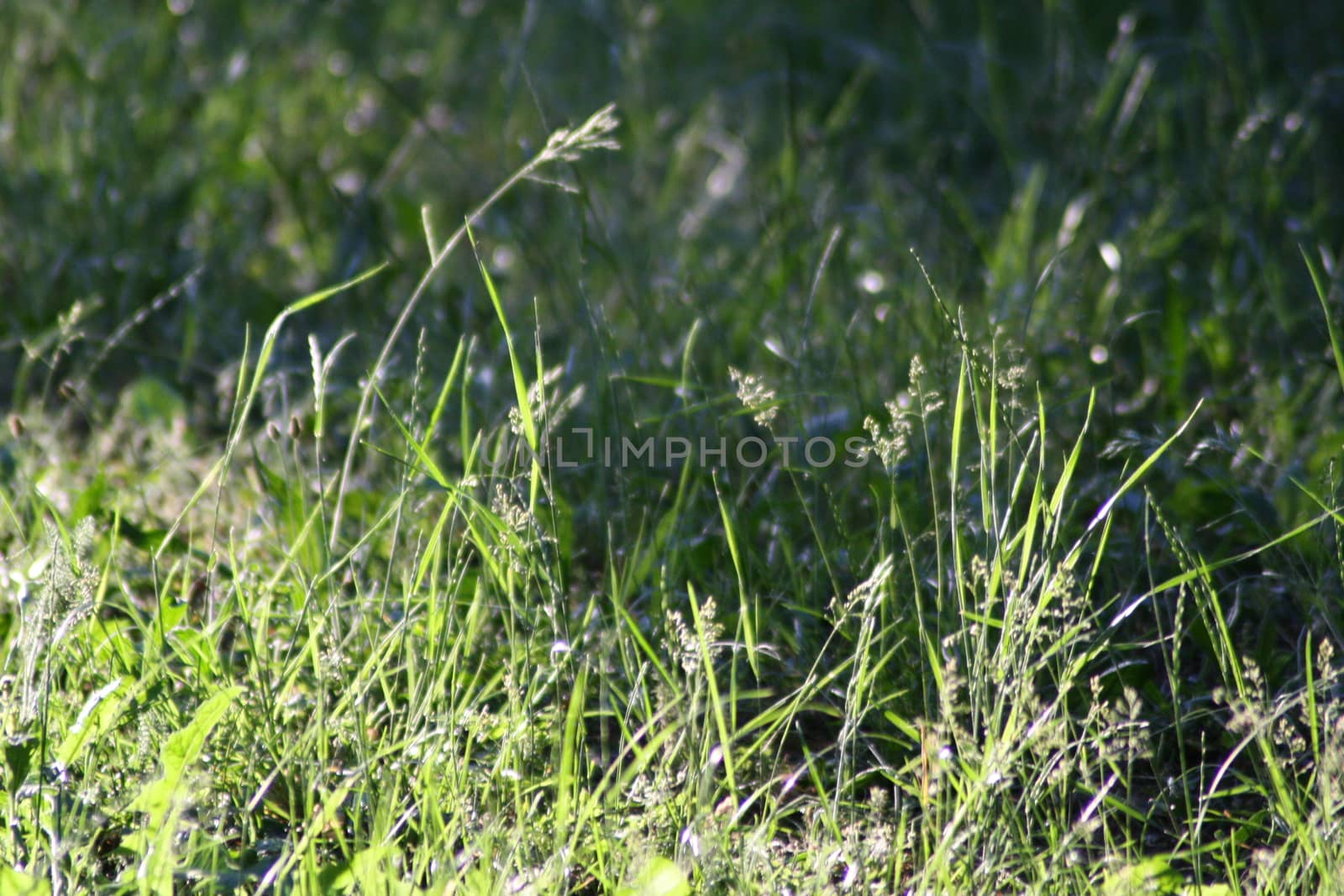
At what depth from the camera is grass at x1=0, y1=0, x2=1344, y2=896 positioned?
1.13 meters

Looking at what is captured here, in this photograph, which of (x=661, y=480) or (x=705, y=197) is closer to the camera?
(x=661, y=480)

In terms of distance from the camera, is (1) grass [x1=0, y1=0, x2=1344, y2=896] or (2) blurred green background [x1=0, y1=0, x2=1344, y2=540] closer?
(1) grass [x1=0, y1=0, x2=1344, y2=896]

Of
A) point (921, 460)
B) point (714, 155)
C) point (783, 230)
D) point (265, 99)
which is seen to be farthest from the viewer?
point (714, 155)

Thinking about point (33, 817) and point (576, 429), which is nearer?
point (33, 817)

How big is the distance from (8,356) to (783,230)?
1425 millimetres

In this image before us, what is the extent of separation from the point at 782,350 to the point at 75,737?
1.03 metres

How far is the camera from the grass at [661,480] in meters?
1.13

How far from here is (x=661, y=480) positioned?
166cm

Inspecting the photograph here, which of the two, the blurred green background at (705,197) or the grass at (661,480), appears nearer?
the grass at (661,480)

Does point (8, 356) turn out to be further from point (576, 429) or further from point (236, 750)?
point (236, 750)

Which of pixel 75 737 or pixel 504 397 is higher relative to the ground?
pixel 75 737

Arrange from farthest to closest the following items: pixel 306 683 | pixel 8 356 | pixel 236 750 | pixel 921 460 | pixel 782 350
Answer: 1. pixel 8 356
2. pixel 782 350
3. pixel 921 460
4. pixel 306 683
5. pixel 236 750

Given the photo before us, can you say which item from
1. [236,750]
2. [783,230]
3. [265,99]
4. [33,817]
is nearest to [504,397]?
[783,230]

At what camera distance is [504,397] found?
6.38ft
